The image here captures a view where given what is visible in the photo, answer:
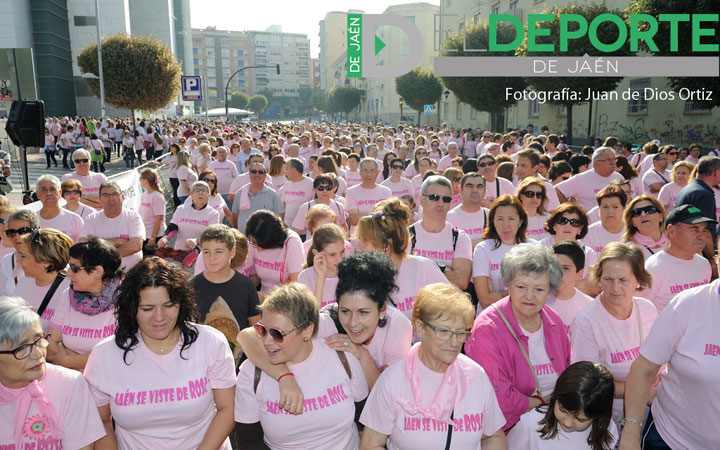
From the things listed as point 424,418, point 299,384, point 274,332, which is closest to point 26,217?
point 274,332

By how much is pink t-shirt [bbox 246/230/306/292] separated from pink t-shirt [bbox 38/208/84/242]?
227 cm

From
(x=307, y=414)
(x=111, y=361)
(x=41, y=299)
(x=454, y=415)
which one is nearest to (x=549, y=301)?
(x=454, y=415)

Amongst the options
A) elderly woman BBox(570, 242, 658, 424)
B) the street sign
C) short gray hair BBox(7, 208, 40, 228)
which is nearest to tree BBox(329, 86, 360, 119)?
the street sign

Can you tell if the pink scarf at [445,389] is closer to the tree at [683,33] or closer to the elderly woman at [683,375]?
the elderly woman at [683,375]

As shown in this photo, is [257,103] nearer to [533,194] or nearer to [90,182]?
[90,182]

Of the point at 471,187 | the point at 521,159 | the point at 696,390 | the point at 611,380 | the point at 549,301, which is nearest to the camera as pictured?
the point at 696,390

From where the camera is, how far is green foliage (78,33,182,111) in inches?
1361

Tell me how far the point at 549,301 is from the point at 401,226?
1150 millimetres

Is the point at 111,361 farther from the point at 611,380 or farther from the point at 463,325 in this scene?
the point at 611,380

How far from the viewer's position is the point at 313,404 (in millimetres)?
2635

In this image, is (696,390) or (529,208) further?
(529,208)

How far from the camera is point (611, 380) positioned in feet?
8.89

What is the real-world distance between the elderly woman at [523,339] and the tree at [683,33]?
1400 centimetres

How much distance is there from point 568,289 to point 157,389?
8.67ft
